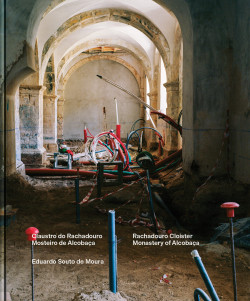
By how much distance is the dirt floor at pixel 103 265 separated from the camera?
2504mm

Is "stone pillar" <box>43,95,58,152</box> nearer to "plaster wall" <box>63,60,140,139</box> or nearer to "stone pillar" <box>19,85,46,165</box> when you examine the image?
"stone pillar" <box>19,85,46,165</box>

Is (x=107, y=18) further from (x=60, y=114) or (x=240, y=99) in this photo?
(x=60, y=114)

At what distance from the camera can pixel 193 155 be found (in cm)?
532

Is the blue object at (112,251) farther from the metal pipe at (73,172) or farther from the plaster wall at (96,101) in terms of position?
the plaster wall at (96,101)

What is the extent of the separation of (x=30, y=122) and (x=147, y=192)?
6.14 metres

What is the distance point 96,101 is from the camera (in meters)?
20.1

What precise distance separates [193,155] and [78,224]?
2.28m

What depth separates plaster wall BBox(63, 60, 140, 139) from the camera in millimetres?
19906

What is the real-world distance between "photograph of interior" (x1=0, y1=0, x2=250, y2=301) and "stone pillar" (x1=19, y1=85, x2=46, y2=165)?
0.03 metres

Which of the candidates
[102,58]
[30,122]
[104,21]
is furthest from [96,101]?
[30,122]

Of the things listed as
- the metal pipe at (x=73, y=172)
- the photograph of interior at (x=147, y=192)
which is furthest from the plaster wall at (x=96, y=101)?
the metal pipe at (x=73, y=172)

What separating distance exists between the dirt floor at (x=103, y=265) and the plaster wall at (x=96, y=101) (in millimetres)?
15261

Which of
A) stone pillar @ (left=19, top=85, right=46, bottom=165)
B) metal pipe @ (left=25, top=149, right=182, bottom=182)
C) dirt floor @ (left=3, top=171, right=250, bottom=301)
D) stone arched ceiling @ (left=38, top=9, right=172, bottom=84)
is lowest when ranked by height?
dirt floor @ (left=3, top=171, right=250, bottom=301)

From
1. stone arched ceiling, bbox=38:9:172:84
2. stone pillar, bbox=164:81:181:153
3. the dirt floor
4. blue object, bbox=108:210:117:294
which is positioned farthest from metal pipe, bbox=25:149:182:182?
blue object, bbox=108:210:117:294
